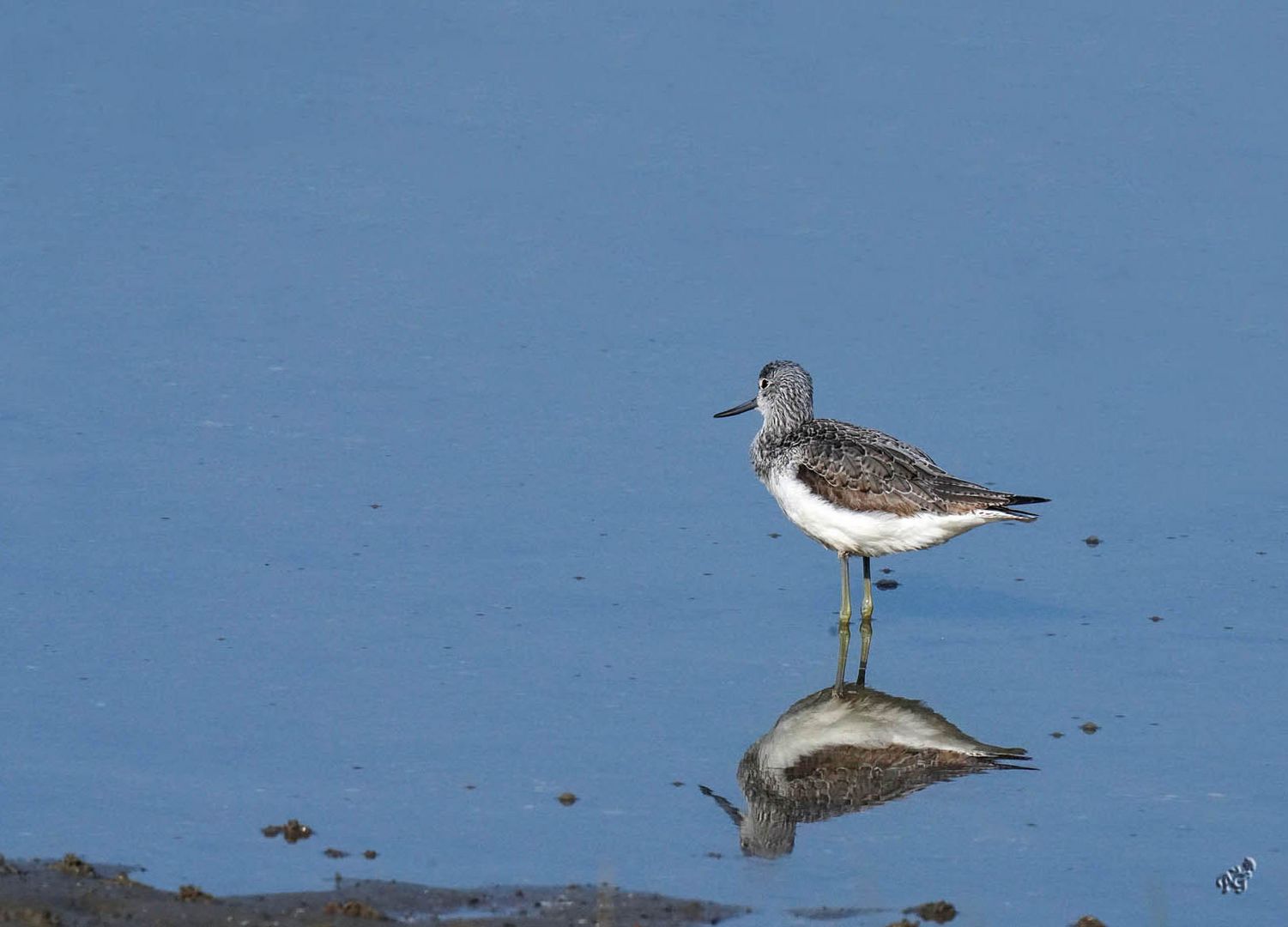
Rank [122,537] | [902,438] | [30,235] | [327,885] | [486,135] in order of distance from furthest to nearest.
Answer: [486,135], [30,235], [902,438], [122,537], [327,885]

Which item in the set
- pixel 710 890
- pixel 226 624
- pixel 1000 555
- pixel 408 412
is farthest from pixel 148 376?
pixel 710 890

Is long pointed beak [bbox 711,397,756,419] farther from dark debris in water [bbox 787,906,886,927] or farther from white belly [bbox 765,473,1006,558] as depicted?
dark debris in water [bbox 787,906,886,927]

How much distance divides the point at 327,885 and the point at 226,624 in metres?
3.04

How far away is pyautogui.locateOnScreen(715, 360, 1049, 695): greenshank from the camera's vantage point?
11.8 metres

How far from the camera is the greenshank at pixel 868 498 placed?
11820 millimetres

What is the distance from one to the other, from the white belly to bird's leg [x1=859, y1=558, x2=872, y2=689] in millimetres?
202

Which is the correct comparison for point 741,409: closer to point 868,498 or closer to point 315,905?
point 868,498

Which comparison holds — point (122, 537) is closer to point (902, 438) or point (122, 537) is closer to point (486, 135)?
point (902, 438)

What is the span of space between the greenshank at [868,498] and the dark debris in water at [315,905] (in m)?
3.45

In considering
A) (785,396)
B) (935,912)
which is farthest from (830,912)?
(785,396)

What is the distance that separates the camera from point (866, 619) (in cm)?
1204

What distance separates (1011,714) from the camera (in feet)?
34.4

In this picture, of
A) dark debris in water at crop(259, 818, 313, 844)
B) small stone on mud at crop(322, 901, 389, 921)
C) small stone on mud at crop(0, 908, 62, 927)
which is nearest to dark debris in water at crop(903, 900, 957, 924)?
small stone on mud at crop(322, 901, 389, 921)

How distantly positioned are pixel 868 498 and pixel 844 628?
775 mm
